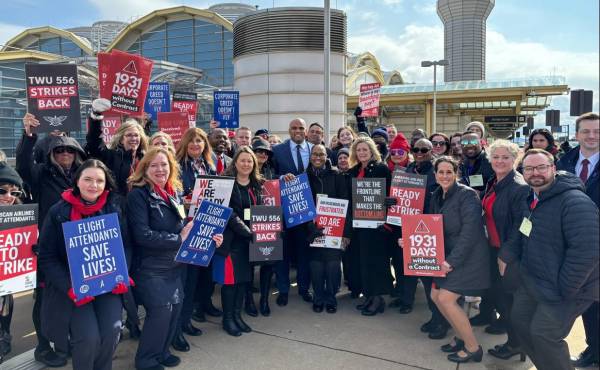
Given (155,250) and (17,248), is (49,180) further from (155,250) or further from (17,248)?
(155,250)

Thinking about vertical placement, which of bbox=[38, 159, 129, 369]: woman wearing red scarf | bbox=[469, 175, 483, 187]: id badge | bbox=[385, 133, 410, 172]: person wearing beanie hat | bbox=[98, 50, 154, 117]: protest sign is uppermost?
bbox=[98, 50, 154, 117]: protest sign

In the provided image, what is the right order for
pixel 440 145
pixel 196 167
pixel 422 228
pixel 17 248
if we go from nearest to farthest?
pixel 17 248, pixel 422 228, pixel 196 167, pixel 440 145

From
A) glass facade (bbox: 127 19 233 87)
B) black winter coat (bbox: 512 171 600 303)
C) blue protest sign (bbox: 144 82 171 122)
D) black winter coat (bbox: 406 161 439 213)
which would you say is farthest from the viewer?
glass facade (bbox: 127 19 233 87)

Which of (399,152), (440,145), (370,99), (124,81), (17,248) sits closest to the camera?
(17,248)

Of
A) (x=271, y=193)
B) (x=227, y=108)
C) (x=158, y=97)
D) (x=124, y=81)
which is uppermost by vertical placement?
(x=158, y=97)

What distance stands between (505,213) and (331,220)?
6.93 feet

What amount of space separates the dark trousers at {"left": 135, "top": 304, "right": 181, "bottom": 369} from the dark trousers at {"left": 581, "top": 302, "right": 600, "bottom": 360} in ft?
13.1

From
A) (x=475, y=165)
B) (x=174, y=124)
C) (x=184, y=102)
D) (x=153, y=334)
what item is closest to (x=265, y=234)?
(x=153, y=334)

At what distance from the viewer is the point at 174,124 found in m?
8.30

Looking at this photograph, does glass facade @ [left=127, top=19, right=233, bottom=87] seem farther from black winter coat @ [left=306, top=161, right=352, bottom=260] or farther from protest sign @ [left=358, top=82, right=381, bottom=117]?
black winter coat @ [left=306, top=161, right=352, bottom=260]

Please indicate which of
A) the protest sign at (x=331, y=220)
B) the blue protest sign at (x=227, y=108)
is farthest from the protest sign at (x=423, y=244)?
the blue protest sign at (x=227, y=108)

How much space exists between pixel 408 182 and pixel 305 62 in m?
13.1

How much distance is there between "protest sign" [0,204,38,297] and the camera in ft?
12.0

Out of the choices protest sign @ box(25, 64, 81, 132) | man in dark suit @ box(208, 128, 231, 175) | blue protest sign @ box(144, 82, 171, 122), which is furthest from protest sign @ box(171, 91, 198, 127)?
protest sign @ box(25, 64, 81, 132)
